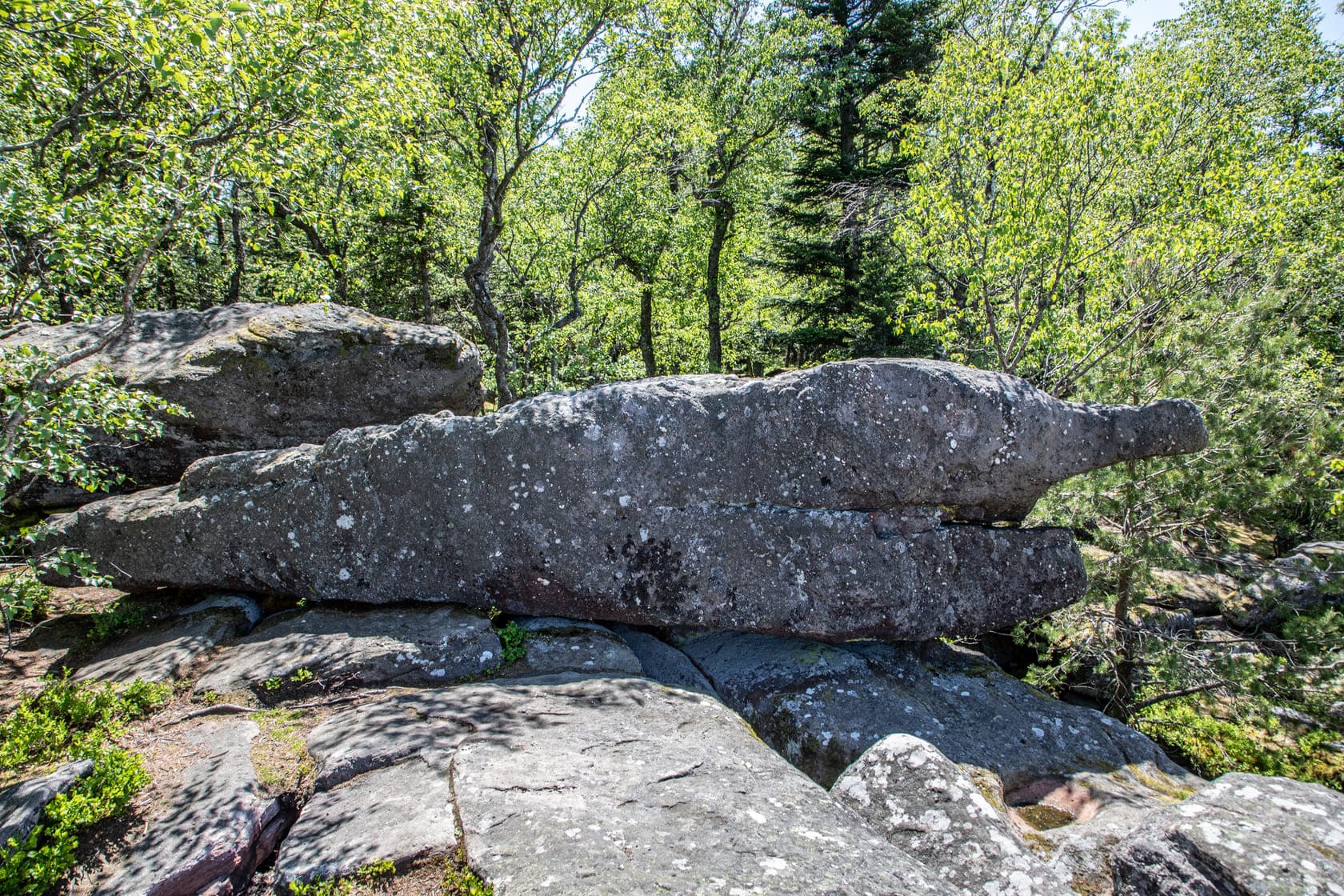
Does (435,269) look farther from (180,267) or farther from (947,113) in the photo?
(947,113)

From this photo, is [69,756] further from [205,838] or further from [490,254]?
[490,254]

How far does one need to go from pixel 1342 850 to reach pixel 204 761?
8.08 meters

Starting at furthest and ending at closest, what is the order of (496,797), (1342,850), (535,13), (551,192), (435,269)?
(435,269), (551,192), (535,13), (496,797), (1342,850)

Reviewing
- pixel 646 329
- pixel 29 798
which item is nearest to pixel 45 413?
pixel 29 798

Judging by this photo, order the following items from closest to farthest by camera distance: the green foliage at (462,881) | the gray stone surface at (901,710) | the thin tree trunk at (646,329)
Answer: the green foliage at (462,881) → the gray stone surface at (901,710) → the thin tree trunk at (646,329)

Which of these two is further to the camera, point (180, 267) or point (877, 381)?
point (180, 267)

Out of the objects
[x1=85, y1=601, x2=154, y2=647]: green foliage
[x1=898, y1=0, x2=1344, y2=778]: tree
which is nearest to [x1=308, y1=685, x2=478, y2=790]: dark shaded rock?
[x1=85, y1=601, x2=154, y2=647]: green foliage

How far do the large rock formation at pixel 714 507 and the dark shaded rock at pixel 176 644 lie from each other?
0.39 m

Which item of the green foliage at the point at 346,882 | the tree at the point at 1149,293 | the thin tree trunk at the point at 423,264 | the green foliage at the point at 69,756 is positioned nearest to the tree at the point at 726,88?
the tree at the point at 1149,293

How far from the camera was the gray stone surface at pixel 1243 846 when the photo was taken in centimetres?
405

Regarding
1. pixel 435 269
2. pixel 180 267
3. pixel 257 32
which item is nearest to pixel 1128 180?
pixel 257 32

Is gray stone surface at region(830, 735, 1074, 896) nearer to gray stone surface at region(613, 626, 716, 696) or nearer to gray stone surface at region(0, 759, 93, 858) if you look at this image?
gray stone surface at region(613, 626, 716, 696)

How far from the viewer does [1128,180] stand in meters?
12.6

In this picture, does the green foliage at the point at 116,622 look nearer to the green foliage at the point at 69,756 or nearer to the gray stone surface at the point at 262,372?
the green foliage at the point at 69,756
